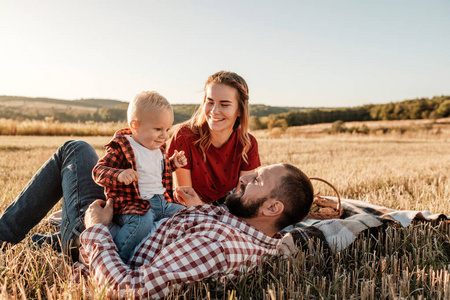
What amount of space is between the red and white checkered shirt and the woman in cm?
200

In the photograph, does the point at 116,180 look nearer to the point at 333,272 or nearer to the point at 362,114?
the point at 333,272

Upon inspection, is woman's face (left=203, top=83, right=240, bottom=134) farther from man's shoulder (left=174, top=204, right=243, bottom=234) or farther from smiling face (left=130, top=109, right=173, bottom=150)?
man's shoulder (left=174, top=204, right=243, bottom=234)

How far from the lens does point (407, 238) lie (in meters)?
3.49

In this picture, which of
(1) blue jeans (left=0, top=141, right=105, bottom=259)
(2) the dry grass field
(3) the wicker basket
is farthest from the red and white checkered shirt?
(3) the wicker basket

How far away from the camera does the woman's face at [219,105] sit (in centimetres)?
445

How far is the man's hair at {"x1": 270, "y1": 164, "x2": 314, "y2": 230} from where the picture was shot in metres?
2.76

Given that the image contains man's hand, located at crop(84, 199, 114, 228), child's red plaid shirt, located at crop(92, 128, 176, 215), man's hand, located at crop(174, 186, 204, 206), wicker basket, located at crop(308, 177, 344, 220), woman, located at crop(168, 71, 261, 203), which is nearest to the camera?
man's hand, located at crop(84, 199, 114, 228)

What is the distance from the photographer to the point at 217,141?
4785 mm

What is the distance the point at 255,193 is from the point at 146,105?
48.3 inches

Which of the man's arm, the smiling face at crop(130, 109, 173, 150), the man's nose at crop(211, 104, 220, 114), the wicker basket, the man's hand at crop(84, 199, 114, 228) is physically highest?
the man's nose at crop(211, 104, 220, 114)

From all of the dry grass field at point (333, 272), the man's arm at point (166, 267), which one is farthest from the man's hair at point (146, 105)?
the dry grass field at point (333, 272)

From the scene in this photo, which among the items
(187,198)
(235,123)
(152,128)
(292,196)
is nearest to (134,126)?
(152,128)

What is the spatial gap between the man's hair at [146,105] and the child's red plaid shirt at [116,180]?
25cm

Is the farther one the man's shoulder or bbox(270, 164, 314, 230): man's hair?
bbox(270, 164, 314, 230): man's hair
